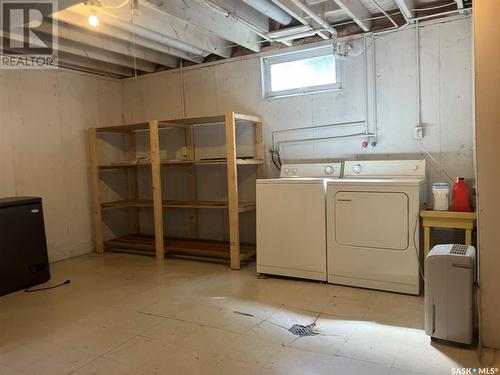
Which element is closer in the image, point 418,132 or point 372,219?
point 372,219

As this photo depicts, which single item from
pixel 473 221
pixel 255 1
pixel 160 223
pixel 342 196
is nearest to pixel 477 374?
pixel 473 221

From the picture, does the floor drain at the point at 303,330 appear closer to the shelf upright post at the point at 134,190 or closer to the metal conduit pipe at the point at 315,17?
the metal conduit pipe at the point at 315,17

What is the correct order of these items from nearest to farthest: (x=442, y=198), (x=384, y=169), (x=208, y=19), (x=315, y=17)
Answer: (x=442, y=198), (x=315, y=17), (x=208, y=19), (x=384, y=169)

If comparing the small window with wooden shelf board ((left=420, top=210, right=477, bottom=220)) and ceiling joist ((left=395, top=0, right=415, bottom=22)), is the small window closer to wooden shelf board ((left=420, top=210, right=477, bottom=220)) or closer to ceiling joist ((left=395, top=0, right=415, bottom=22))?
ceiling joist ((left=395, top=0, right=415, bottom=22))

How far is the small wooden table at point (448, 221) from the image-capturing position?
2.96m

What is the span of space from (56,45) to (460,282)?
4.13m

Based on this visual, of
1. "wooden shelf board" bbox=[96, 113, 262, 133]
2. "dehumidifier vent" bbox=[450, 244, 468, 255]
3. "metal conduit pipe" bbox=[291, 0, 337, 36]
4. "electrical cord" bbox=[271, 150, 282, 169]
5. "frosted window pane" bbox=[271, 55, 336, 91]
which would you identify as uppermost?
"metal conduit pipe" bbox=[291, 0, 337, 36]

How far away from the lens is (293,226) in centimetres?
358

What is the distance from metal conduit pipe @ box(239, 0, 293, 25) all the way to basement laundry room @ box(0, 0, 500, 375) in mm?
19

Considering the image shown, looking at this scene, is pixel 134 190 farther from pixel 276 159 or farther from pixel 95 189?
pixel 276 159

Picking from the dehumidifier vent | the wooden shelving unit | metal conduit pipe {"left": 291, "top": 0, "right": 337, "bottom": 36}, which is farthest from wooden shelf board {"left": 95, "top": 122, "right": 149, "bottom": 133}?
the dehumidifier vent

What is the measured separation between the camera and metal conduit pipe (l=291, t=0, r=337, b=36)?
3053 mm

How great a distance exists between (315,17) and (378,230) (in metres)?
1.86

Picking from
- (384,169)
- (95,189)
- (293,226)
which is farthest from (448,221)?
(95,189)
